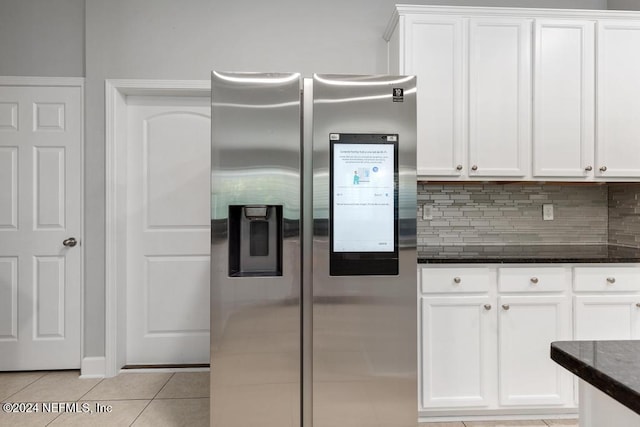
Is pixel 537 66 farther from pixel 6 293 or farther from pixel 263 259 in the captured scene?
pixel 6 293

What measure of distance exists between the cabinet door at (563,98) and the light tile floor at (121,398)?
1501 mm

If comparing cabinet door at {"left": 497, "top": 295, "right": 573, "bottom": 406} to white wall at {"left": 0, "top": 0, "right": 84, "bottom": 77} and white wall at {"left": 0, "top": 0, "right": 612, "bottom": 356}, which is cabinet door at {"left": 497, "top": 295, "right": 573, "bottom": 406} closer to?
white wall at {"left": 0, "top": 0, "right": 612, "bottom": 356}

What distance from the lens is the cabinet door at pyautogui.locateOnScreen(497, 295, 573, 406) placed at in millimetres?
2062

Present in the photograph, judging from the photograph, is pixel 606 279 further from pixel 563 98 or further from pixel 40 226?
pixel 40 226

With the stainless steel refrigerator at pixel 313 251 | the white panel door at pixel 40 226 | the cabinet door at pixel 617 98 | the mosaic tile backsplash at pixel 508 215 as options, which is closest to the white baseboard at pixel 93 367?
the white panel door at pixel 40 226

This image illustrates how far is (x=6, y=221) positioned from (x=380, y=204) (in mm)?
2629

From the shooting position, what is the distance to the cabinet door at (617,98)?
2.32 m

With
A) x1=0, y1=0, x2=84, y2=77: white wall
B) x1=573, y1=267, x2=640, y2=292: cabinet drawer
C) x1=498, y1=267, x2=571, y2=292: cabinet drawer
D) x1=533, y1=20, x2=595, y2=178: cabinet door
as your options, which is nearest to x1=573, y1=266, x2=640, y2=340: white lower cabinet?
x1=573, y1=267, x2=640, y2=292: cabinet drawer

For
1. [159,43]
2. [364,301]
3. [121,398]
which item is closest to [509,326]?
[364,301]

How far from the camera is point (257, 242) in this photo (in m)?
1.80

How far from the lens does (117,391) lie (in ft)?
7.95

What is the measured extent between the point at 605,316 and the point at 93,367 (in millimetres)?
3173

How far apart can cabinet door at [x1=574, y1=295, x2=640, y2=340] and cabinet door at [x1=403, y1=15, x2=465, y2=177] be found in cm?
100

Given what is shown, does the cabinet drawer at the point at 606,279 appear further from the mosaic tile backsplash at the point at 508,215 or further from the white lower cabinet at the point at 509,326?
the mosaic tile backsplash at the point at 508,215
